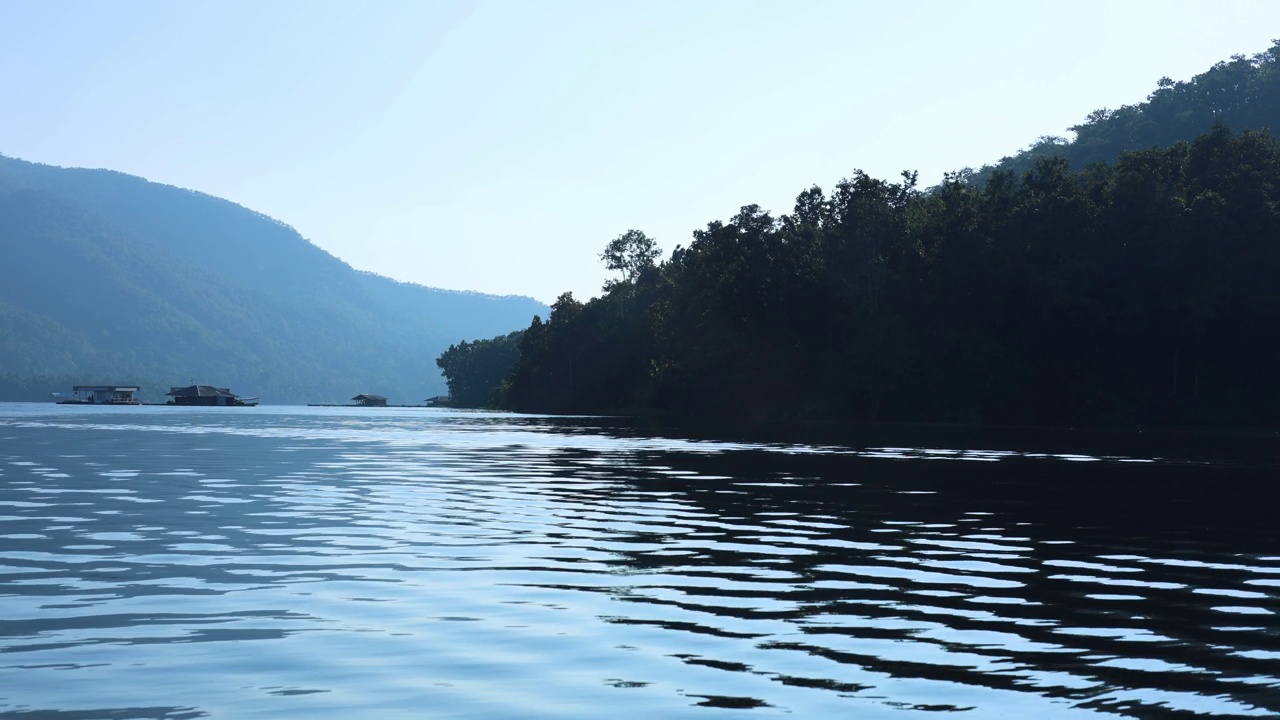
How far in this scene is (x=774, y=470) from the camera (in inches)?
1636

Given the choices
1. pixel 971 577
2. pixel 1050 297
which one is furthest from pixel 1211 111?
pixel 971 577

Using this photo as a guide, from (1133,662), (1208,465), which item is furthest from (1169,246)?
(1133,662)

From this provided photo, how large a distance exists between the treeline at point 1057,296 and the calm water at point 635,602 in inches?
2849

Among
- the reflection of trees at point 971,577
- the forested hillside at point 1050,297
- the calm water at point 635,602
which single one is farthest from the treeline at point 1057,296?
the calm water at point 635,602

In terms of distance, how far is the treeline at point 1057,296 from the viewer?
3871 inches

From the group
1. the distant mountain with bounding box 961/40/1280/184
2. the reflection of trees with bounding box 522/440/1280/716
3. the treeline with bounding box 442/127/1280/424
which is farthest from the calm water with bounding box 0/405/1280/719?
→ the distant mountain with bounding box 961/40/1280/184

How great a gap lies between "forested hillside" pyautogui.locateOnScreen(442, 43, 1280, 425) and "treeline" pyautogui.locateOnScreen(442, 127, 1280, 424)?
0.16 meters

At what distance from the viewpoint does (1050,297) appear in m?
100

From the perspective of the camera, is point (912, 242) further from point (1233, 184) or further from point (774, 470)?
point (774, 470)

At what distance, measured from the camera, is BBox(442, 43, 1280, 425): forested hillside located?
323ft

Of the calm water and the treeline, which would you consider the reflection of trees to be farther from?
the treeline

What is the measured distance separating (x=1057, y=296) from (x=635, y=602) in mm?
91205

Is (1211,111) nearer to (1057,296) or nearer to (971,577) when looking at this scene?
(1057,296)

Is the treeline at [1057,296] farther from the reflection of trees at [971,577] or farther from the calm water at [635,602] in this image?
the calm water at [635,602]
